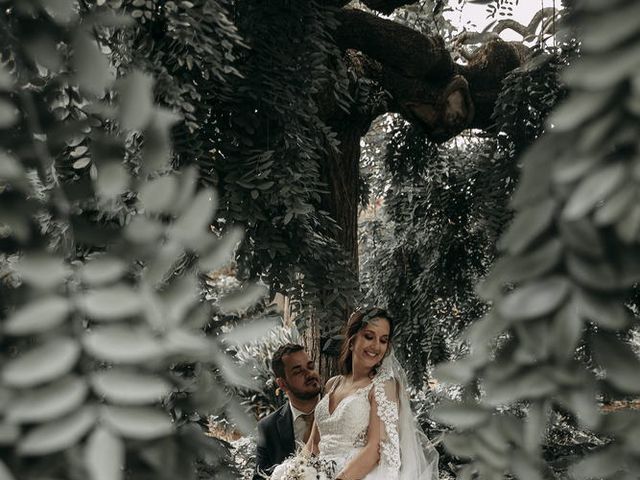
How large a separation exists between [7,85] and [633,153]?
50cm

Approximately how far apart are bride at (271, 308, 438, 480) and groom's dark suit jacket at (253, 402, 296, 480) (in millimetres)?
277

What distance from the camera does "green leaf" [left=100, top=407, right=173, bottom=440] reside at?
2.04ft

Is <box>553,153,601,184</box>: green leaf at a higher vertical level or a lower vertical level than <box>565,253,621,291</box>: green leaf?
higher

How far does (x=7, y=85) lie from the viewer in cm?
69

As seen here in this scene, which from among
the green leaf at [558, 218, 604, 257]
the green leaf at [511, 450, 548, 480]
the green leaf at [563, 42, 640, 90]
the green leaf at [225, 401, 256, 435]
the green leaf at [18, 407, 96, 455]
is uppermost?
the green leaf at [563, 42, 640, 90]

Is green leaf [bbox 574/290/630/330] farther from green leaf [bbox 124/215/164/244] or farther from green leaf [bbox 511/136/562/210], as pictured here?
green leaf [bbox 124/215/164/244]

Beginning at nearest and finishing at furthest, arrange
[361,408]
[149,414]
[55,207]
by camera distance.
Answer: [149,414], [55,207], [361,408]

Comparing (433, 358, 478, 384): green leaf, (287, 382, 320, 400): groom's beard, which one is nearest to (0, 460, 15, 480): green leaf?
(433, 358, 478, 384): green leaf

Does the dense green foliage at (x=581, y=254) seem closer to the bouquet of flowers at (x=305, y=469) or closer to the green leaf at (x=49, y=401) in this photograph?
the green leaf at (x=49, y=401)

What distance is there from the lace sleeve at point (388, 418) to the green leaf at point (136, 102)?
138 inches

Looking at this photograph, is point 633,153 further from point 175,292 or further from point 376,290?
point 376,290

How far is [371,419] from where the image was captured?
408cm

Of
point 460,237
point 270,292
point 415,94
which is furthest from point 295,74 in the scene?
point 460,237

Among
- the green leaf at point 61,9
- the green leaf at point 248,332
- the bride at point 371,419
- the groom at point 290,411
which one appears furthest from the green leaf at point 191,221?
the groom at point 290,411
